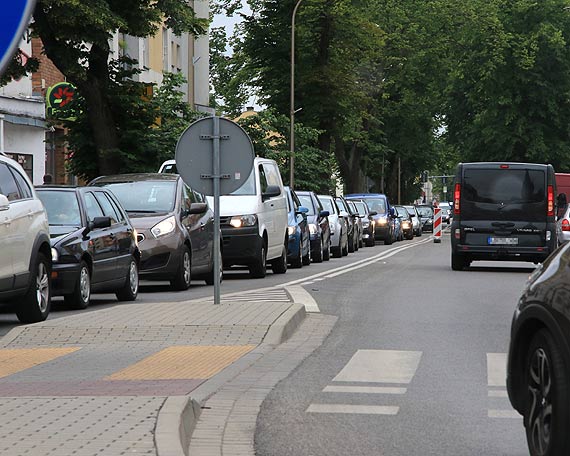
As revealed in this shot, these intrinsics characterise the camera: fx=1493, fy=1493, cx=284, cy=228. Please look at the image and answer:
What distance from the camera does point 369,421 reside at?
8.50 m

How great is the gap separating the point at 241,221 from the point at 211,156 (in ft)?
28.7

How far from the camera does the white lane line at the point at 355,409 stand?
29.1ft

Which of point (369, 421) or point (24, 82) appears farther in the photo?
point (24, 82)

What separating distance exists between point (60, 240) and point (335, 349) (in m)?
5.45

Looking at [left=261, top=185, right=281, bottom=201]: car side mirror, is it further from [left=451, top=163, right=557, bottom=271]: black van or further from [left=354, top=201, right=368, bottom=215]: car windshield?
[left=354, top=201, right=368, bottom=215]: car windshield

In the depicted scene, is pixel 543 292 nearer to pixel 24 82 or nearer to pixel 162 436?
pixel 162 436

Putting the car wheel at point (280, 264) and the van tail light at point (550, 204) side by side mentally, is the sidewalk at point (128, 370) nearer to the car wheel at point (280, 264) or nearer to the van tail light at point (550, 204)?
the car wheel at point (280, 264)

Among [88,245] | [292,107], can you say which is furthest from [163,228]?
[292,107]

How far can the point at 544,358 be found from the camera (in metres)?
6.50

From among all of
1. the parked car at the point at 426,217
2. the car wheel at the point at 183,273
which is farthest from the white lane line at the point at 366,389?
the parked car at the point at 426,217

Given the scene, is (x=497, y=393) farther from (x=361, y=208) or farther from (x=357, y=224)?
(x=361, y=208)

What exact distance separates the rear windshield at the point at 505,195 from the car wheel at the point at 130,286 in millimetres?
10574

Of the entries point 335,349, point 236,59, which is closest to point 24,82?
point 236,59

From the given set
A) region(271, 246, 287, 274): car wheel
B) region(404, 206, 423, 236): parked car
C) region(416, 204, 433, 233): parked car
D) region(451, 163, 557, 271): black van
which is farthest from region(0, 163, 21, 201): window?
region(416, 204, 433, 233): parked car
